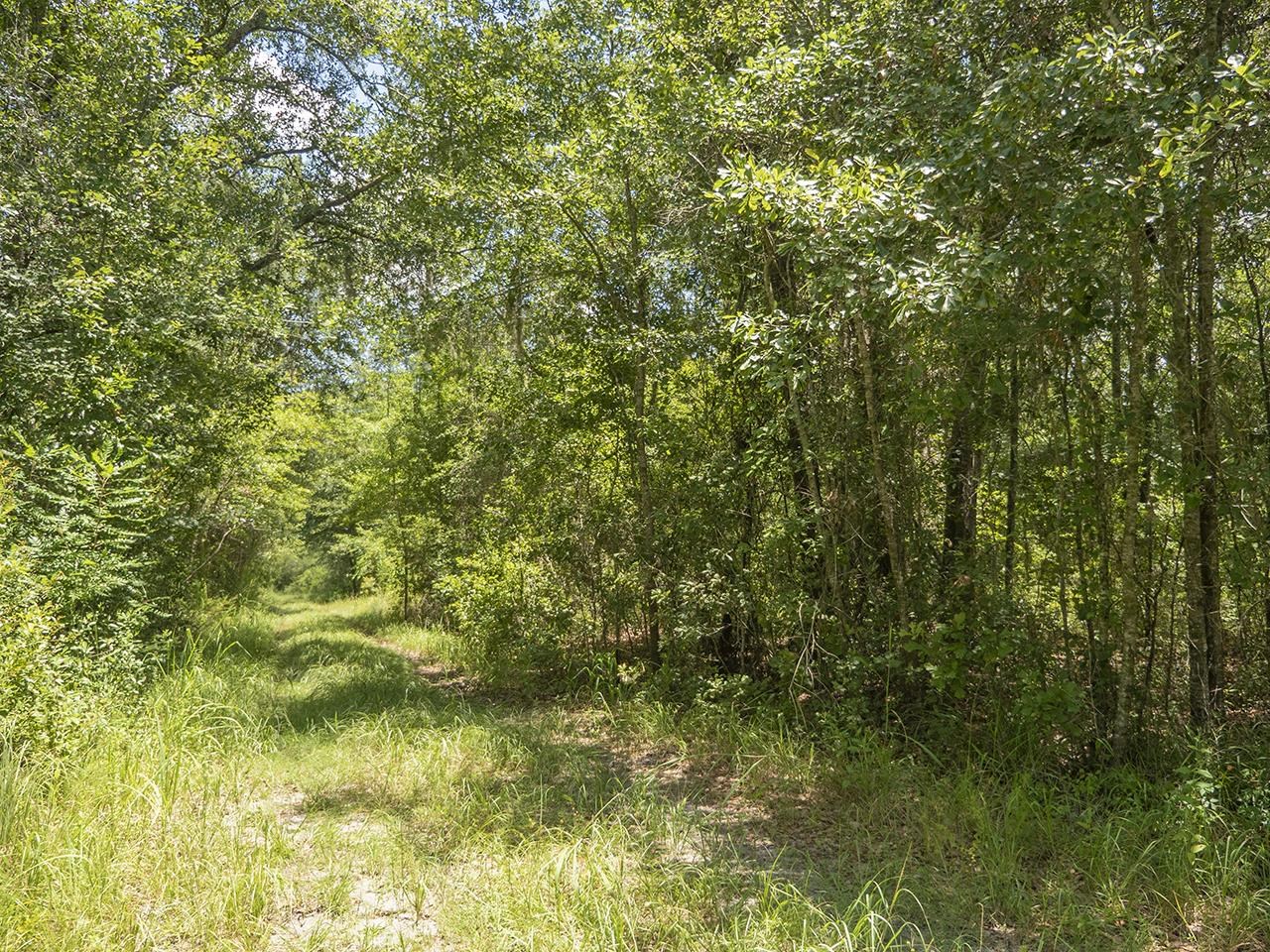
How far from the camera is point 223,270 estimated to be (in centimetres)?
795

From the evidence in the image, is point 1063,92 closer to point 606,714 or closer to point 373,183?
point 606,714

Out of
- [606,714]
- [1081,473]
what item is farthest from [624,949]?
[1081,473]

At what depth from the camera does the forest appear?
132 inches

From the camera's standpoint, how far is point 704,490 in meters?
6.61

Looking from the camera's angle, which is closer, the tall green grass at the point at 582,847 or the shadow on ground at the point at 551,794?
the tall green grass at the point at 582,847

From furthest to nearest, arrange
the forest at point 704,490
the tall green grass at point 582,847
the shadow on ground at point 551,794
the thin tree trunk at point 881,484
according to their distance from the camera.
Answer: the thin tree trunk at point 881,484 → the shadow on ground at point 551,794 → the forest at point 704,490 → the tall green grass at point 582,847

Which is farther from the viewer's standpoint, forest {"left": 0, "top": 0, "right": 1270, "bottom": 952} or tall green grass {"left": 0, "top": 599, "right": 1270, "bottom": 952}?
forest {"left": 0, "top": 0, "right": 1270, "bottom": 952}

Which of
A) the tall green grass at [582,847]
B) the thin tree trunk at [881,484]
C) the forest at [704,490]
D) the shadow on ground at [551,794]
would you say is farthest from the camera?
the thin tree trunk at [881,484]

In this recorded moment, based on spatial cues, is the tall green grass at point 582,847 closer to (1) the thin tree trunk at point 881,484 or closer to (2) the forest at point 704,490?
(2) the forest at point 704,490

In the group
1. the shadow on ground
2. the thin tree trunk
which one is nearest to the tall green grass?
the shadow on ground

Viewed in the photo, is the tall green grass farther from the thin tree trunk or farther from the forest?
the thin tree trunk

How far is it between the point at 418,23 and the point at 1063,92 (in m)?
6.65

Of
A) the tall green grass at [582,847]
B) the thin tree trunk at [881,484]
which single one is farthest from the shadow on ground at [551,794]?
the thin tree trunk at [881,484]

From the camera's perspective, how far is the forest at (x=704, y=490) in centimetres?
335
